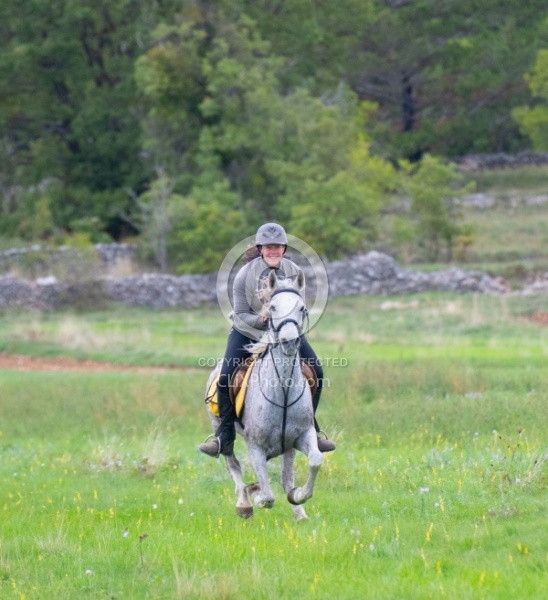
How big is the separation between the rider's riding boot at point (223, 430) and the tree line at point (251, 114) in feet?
108

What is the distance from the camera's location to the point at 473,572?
318 inches

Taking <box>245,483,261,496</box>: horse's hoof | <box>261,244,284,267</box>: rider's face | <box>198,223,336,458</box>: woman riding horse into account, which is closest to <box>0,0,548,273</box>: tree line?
<box>245,483,261,496</box>: horse's hoof

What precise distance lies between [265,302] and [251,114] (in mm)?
42267

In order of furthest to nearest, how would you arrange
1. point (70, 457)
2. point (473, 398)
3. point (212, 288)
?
point (212, 288) → point (473, 398) → point (70, 457)

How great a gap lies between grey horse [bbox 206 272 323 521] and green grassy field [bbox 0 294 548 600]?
0.34m

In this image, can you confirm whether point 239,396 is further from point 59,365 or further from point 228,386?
point 59,365

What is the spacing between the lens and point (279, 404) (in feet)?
34.3

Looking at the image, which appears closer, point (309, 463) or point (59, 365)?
point (309, 463)

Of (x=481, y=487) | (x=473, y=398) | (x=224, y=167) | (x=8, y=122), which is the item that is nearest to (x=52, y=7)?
(x=8, y=122)

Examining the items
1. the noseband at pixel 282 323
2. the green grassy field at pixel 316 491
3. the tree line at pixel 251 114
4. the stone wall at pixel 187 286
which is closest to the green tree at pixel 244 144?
the tree line at pixel 251 114

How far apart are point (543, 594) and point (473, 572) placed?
2.48 ft

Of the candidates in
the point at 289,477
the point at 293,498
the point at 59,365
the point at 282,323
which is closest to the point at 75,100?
the point at 59,365

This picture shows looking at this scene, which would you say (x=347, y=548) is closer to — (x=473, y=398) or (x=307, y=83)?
(x=473, y=398)

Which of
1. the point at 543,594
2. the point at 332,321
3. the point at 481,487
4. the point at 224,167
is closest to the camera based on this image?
the point at 543,594
